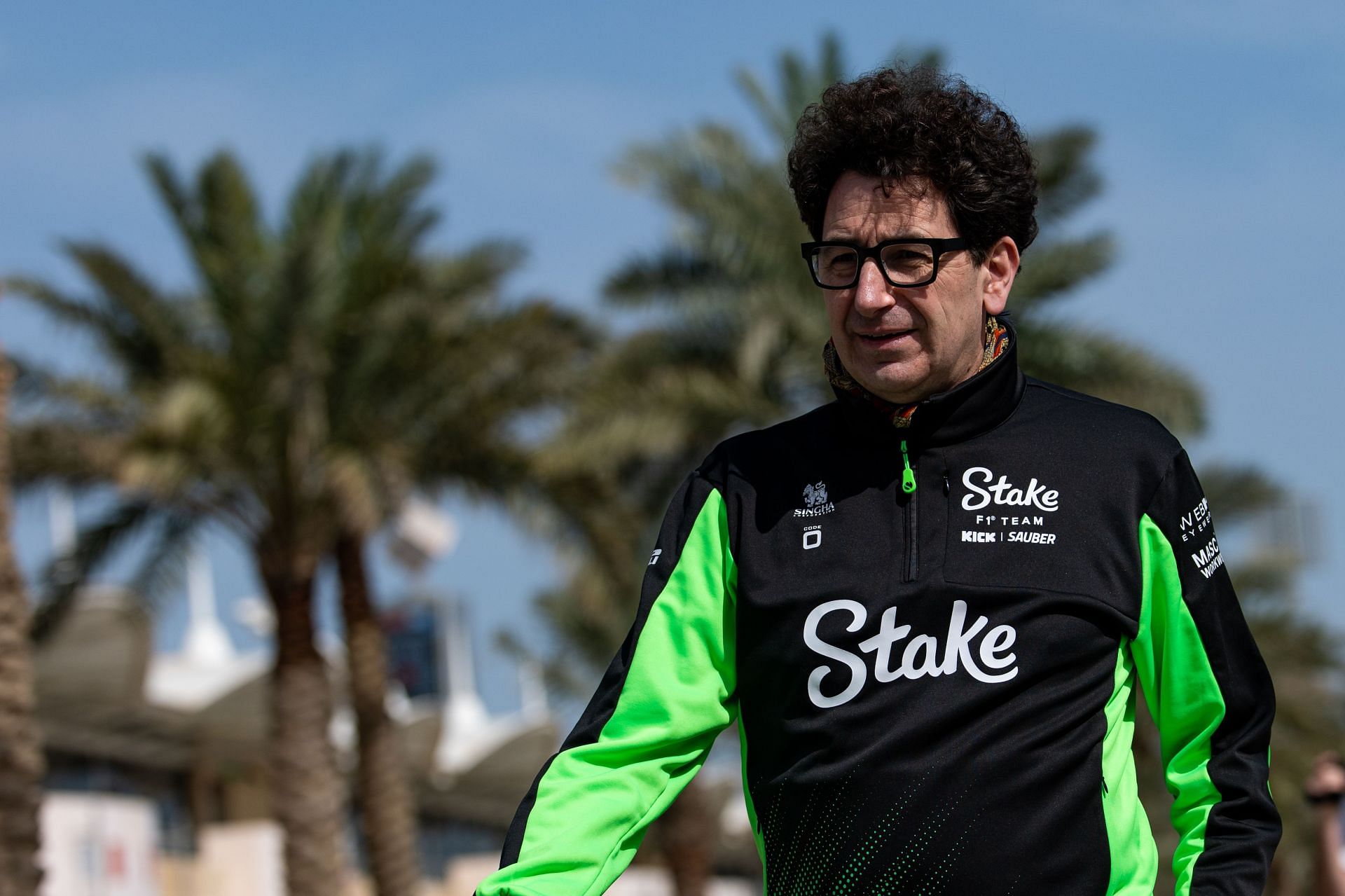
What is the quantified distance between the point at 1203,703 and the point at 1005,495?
0.37 meters

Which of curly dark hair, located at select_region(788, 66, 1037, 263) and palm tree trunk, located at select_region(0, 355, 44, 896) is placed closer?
curly dark hair, located at select_region(788, 66, 1037, 263)

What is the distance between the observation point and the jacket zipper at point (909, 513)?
261 centimetres

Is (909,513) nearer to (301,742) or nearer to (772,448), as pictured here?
(772,448)

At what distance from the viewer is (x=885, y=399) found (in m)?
2.74

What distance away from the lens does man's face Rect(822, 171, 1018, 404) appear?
269 centimetres

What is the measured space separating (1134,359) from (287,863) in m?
9.15

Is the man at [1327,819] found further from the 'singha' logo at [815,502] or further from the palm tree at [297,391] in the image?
the palm tree at [297,391]

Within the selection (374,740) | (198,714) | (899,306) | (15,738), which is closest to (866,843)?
(899,306)

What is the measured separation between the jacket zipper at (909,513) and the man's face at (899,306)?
0.28 ft

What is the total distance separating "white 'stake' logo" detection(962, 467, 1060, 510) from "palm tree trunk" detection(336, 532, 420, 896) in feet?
57.4

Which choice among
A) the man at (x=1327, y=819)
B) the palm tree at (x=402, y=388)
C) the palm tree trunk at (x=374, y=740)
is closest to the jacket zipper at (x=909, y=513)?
the man at (x=1327, y=819)

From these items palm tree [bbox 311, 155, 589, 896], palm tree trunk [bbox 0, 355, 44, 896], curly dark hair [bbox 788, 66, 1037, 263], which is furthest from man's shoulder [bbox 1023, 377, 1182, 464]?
palm tree [bbox 311, 155, 589, 896]

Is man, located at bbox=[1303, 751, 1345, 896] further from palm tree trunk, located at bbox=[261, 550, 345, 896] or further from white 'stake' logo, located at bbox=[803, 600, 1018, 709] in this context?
palm tree trunk, located at bbox=[261, 550, 345, 896]

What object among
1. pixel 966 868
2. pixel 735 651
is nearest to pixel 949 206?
A: pixel 735 651
